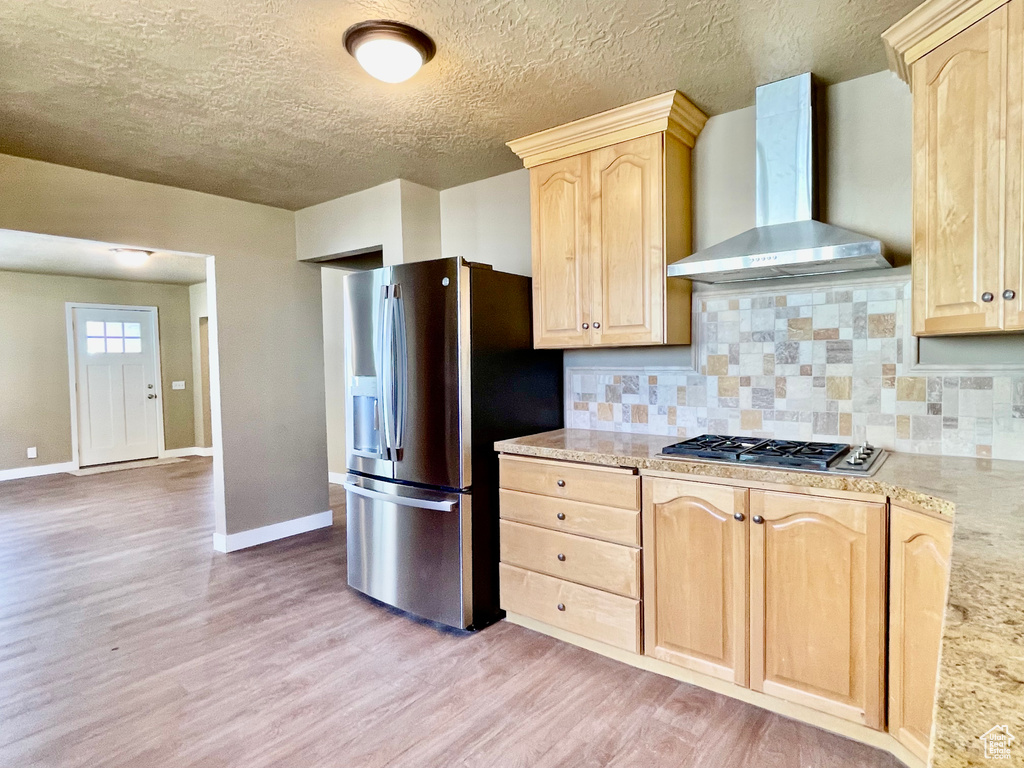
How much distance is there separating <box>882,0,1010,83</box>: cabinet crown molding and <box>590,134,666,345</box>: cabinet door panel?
2.95 feet

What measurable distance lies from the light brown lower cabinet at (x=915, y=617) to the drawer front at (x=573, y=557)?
88 cm

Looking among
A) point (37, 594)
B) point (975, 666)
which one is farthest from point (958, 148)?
point (37, 594)

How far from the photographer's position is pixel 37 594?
3281mm

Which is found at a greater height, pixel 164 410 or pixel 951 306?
pixel 951 306

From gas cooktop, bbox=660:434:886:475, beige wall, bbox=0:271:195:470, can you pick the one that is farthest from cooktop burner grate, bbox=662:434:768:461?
beige wall, bbox=0:271:195:470

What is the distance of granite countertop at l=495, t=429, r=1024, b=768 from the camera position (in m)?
0.57

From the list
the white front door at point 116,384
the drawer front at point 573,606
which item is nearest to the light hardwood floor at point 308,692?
the drawer front at point 573,606

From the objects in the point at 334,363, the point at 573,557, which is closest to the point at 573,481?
the point at 573,557

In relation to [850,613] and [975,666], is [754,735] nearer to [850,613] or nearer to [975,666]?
[850,613]

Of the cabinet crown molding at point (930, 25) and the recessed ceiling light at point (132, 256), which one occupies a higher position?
the recessed ceiling light at point (132, 256)

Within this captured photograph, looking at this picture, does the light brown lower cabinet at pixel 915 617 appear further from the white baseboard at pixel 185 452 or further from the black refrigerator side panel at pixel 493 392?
the white baseboard at pixel 185 452

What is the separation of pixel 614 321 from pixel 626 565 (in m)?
1.10

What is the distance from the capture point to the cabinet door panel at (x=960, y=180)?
1672 millimetres

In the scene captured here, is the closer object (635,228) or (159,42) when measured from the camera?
(159,42)
